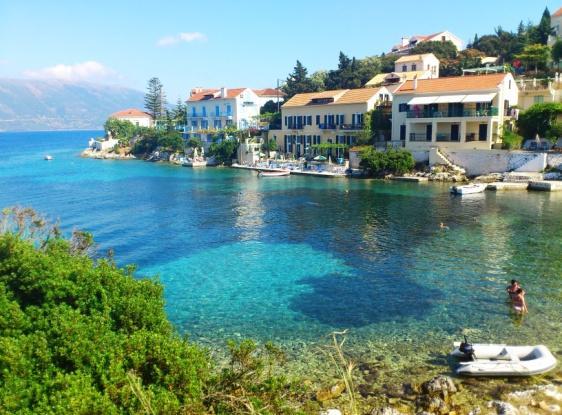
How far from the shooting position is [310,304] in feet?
64.0

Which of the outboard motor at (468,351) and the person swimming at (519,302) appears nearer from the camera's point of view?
the outboard motor at (468,351)

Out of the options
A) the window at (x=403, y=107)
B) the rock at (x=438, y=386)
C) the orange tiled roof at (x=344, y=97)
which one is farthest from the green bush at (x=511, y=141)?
the rock at (x=438, y=386)

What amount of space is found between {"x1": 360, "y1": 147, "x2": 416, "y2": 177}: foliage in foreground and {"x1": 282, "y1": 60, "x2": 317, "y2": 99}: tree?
111ft

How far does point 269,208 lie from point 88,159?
7139 cm

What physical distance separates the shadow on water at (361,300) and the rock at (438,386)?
4.30m

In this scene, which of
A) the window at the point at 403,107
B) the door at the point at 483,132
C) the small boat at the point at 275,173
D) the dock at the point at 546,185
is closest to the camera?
the dock at the point at 546,185

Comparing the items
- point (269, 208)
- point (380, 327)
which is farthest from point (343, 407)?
point (269, 208)

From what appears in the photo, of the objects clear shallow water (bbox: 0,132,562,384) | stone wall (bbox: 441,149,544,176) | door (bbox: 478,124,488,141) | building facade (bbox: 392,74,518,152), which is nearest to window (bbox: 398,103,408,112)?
building facade (bbox: 392,74,518,152)

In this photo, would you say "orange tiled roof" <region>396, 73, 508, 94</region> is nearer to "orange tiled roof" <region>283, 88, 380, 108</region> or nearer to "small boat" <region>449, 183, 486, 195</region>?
"orange tiled roof" <region>283, 88, 380, 108</region>

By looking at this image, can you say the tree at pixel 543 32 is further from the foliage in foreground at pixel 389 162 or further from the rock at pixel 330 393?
the rock at pixel 330 393

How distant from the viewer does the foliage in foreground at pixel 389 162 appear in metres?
52.0

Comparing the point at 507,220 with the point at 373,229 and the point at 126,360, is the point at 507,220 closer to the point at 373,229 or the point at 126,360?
the point at 373,229

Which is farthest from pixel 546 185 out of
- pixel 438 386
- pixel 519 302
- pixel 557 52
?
pixel 438 386

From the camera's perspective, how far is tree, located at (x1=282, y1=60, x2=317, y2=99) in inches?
3310
